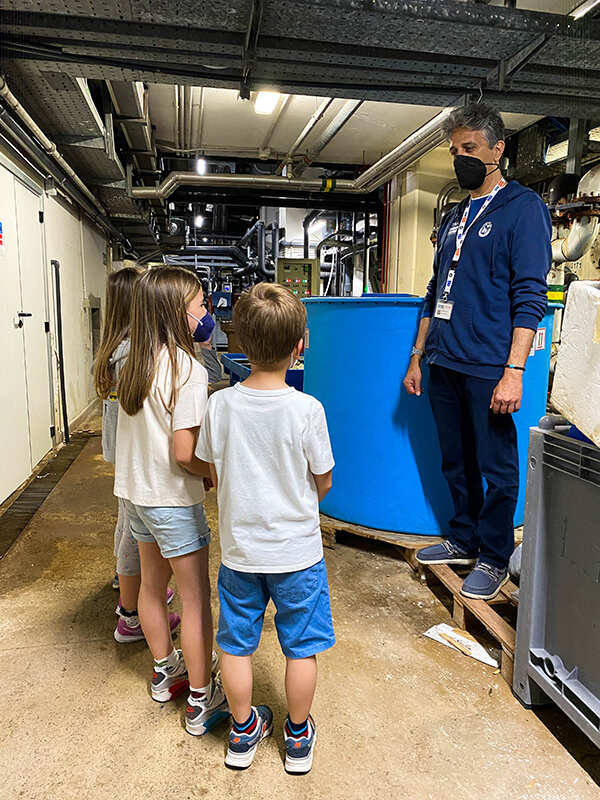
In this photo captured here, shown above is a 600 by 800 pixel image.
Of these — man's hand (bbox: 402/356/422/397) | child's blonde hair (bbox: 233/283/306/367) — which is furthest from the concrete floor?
child's blonde hair (bbox: 233/283/306/367)

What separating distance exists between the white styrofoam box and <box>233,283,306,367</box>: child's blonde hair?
60 cm

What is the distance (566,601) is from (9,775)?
53.5 inches

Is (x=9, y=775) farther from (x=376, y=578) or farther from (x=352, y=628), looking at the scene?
(x=376, y=578)

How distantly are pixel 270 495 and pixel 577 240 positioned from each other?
3750 mm

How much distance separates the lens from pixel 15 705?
1398mm

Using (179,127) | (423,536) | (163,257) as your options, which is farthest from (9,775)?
(163,257)

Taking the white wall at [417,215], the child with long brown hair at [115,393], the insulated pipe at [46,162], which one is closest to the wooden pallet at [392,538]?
the child with long brown hair at [115,393]

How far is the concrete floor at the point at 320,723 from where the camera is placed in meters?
1.15

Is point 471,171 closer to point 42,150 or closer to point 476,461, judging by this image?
point 476,461

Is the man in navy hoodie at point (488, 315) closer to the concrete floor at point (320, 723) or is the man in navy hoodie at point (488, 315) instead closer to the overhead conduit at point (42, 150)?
the concrete floor at point (320, 723)

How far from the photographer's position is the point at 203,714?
1.28 metres

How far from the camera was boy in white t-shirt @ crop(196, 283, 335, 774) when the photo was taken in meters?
1.05

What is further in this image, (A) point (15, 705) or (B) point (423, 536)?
(B) point (423, 536)

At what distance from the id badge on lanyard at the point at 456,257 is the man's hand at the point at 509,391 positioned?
0.99ft
